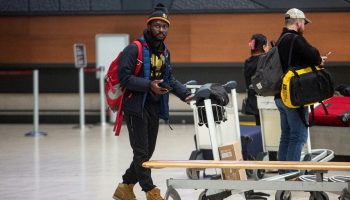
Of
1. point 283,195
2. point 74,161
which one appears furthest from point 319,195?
point 74,161

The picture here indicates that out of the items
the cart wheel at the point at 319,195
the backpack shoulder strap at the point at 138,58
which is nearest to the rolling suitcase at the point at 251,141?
the cart wheel at the point at 319,195

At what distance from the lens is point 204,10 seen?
17.2 metres

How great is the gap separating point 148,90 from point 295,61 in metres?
1.48

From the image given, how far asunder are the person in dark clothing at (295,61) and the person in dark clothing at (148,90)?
982mm

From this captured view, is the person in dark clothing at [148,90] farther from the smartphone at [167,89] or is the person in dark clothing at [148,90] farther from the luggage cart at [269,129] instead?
the luggage cart at [269,129]

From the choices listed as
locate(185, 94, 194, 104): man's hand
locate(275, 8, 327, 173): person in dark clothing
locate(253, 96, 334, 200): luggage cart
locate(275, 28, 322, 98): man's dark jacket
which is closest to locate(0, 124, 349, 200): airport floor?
locate(275, 8, 327, 173): person in dark clothing

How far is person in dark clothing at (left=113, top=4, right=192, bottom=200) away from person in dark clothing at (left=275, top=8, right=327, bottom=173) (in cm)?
98

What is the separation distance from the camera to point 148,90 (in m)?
7.48

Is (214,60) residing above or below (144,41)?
below

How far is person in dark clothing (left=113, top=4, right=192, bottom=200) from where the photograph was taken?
24.6 feet

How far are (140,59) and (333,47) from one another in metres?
9.67

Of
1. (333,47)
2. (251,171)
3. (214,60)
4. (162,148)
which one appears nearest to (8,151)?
(162,148)

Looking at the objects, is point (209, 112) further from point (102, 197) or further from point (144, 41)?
point (102, 197)

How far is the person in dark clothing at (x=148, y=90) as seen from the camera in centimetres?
751
